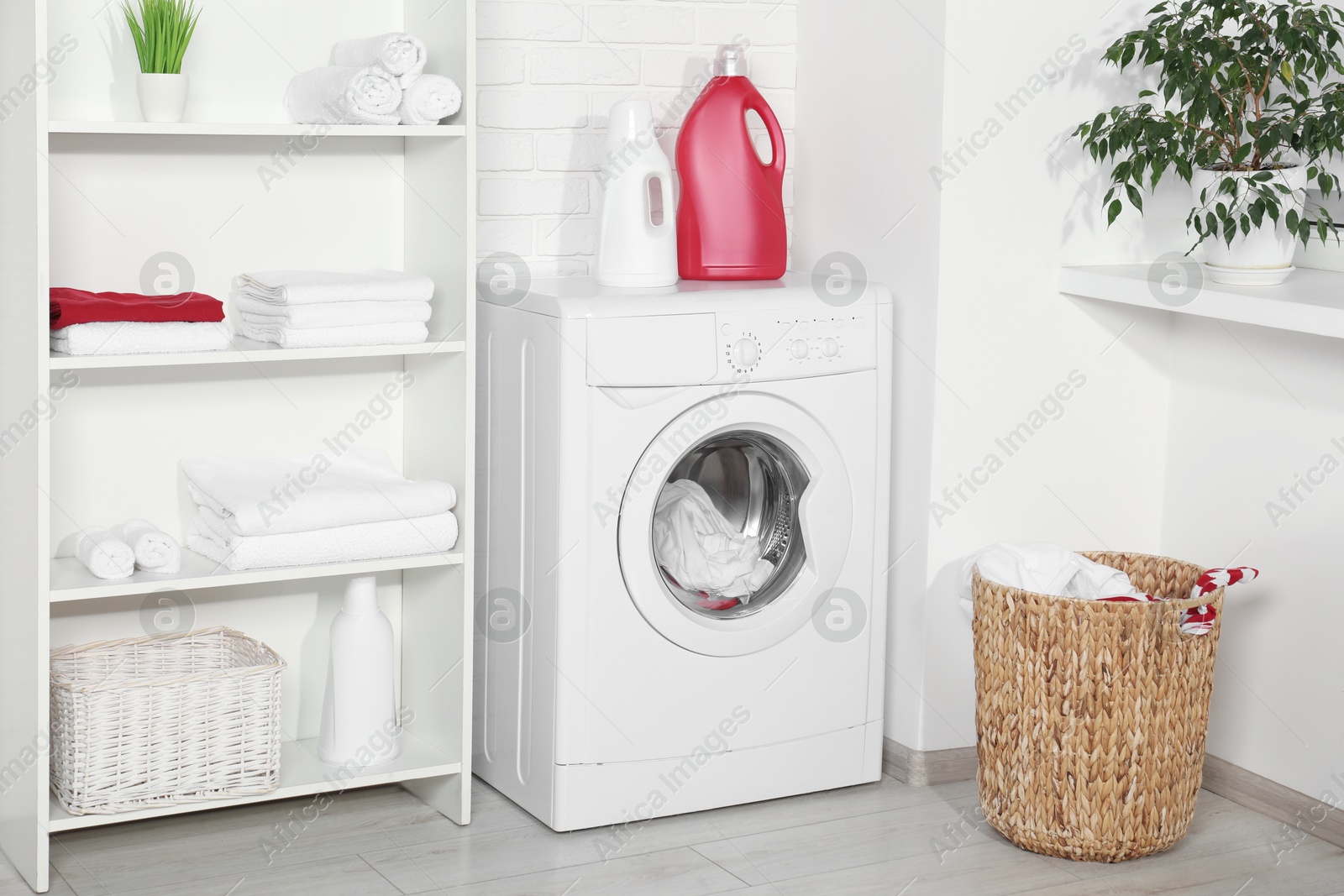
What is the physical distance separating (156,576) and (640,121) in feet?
3.33

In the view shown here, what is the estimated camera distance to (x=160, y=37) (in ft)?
6.76

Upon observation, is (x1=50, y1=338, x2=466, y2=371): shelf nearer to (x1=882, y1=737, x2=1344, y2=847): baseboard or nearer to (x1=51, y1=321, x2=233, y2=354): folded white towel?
(x1=51, y1=321, x2=233, y2=354): folded white towel

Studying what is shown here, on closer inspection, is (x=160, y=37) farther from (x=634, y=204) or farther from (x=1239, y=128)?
(x=1239, y=128)

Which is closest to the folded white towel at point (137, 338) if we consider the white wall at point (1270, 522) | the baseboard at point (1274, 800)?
the white wall at point (1270, 522)

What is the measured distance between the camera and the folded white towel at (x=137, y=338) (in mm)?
1972

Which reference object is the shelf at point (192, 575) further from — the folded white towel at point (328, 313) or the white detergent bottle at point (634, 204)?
the white detergent bottle at point (634, 204)

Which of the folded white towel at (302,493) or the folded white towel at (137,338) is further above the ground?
the folded white towel at (137,338)

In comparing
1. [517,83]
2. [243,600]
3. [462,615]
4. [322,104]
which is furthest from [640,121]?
[243,600]

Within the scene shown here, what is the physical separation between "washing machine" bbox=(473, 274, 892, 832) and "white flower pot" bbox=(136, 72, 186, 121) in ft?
1.83

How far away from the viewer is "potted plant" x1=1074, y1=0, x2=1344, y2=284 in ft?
7.04

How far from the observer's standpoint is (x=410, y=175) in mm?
2377

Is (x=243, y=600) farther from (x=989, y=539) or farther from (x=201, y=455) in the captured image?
(x=989, y=539)

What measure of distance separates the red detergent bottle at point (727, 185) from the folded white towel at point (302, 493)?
62 cm

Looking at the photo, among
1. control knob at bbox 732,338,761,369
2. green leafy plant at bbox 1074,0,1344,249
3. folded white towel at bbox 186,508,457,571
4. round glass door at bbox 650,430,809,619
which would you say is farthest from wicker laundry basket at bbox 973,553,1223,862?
folded white towel at bbox 186,508,457,571
